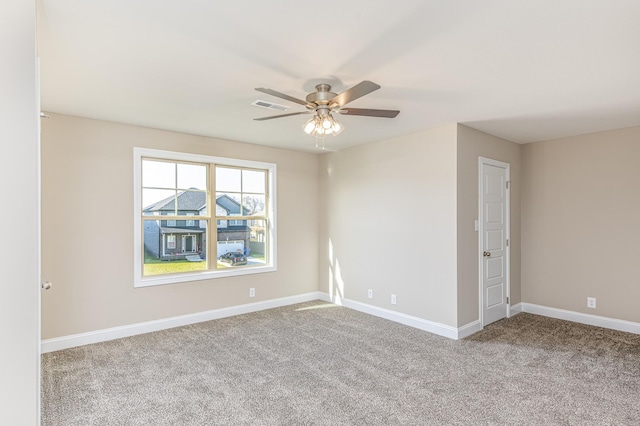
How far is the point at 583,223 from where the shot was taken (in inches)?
183

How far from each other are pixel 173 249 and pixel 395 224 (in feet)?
9.67

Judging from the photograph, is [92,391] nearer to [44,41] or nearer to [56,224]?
[56,224]

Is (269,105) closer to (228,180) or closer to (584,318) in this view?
(228,180)

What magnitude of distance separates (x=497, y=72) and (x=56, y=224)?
4.37 metres

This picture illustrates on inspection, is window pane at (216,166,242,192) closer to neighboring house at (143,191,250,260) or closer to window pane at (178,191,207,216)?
neighboring house at (143,191,250,260)

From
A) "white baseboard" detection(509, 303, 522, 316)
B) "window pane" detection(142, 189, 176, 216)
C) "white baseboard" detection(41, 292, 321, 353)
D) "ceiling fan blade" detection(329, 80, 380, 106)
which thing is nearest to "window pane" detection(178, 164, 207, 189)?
"window pane" detection(142, 189, 176, 216)

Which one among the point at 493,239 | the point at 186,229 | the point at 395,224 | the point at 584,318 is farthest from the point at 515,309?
the point at 186,229

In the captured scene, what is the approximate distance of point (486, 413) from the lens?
2.50 metres

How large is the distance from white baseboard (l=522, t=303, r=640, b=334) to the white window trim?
3.82 meters

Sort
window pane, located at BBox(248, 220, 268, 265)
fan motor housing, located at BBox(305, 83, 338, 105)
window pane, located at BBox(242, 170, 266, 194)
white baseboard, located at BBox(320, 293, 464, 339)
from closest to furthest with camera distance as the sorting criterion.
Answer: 1. fan motor housing, located at BBox(305, 83, 338, 105)
2. white baseboard, located at BBox(320, 293, 464, 339)
3. window pane, located at BBox(242, 170, 266, 194)
4. window pane, located at BBox(248, 220, 268, 265)

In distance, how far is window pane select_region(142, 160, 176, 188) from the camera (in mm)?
4344

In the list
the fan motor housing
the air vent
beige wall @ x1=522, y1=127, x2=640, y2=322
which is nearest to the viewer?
the fan motor housing

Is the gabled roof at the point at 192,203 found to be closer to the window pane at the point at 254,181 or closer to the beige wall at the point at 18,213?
the window pane at the point at 254,181

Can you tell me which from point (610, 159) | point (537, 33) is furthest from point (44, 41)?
point (610, 159)
